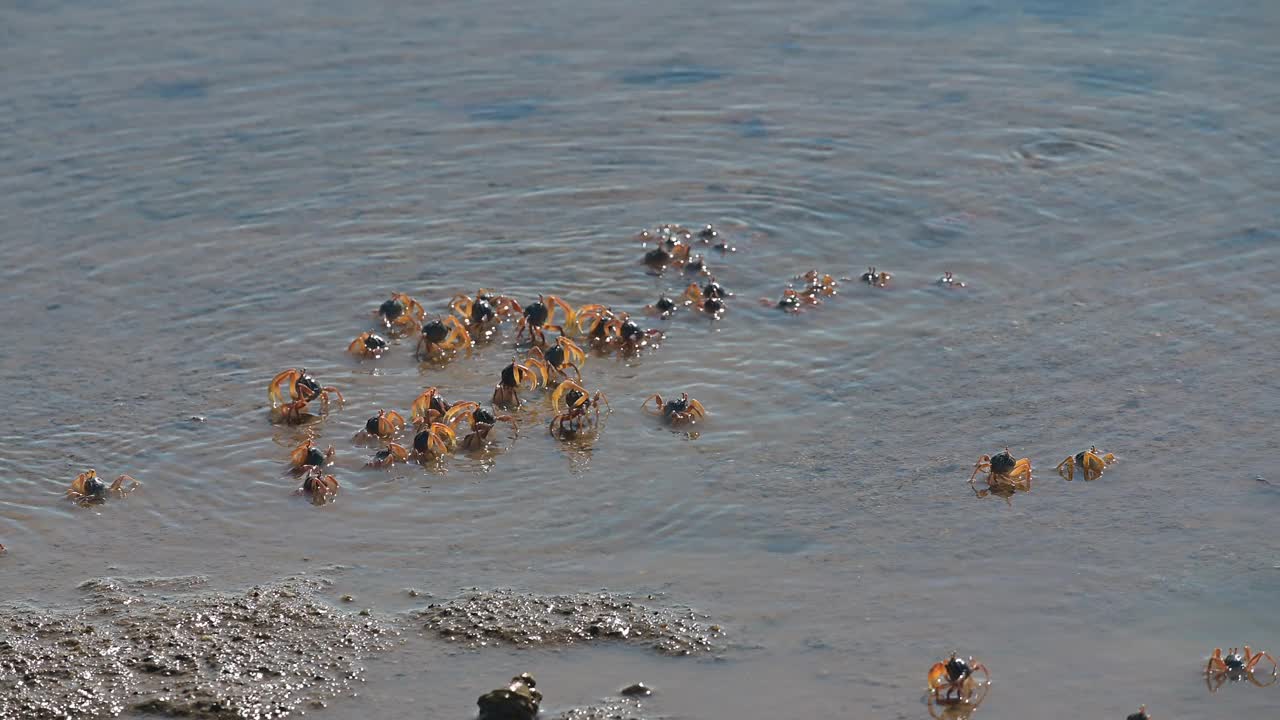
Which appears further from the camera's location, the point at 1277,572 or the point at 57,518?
the point at 57,518

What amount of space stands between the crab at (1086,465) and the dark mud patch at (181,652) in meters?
4.69

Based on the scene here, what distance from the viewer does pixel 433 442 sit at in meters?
10.4

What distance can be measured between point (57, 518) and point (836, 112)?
10386 millimetres

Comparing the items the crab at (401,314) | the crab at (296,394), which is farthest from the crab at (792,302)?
the crab at (296,394)

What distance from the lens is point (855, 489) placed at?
32.2ft

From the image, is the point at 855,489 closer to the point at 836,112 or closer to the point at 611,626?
the point at 611,626

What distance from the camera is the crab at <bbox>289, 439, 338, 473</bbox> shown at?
1019 centimetres

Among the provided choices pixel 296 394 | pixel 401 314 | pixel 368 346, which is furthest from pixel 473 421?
pixel 401 314

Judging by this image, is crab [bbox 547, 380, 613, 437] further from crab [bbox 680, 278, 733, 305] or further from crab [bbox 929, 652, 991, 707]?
crab [bbox 929, 652, 991, 707]

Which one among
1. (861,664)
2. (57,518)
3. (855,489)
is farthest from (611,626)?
(57,518)

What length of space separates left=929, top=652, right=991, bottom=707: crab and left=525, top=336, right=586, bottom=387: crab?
4.78 m

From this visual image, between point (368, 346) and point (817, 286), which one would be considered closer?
point (368, 346)

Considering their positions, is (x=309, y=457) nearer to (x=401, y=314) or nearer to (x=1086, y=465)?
(x=401, y=314)

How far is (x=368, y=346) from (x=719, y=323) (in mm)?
2934
